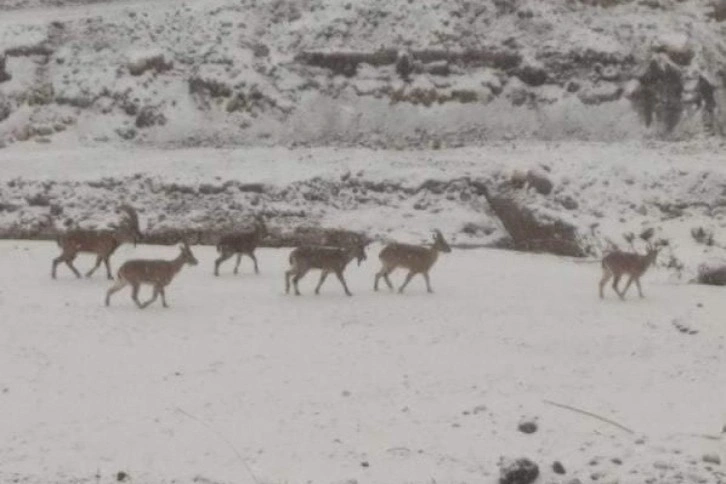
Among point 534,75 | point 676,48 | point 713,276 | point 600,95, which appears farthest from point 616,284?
point 676,48

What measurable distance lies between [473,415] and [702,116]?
64.0 ft

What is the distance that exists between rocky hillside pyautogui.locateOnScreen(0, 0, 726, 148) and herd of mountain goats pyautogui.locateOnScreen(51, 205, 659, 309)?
9719 millimetres

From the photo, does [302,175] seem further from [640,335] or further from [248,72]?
[640,335]

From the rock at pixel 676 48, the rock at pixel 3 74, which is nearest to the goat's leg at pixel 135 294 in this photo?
the rock at pixel 3 74

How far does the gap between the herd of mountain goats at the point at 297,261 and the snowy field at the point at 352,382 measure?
34 cm

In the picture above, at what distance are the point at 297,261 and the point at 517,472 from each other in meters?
7.52

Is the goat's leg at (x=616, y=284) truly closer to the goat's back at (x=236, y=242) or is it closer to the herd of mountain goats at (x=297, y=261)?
the herd of mountain goats at (x=297, y=261)

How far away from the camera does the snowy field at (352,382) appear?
10391 mm

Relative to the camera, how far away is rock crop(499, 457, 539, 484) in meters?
10.0

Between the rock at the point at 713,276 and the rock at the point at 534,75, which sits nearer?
the rock at the point at 713,276

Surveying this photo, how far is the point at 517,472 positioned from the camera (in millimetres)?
10047

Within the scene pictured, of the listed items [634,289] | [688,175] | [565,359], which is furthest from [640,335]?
[688,175]

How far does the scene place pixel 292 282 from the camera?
55.9 ft

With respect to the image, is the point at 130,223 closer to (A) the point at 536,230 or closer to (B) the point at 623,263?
(A) the point at 536,230
